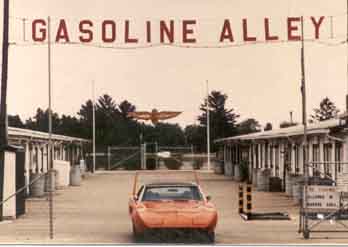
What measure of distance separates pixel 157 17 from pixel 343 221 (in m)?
5.85

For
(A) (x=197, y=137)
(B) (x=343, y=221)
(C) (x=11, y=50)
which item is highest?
(C) (x=11, y=50)

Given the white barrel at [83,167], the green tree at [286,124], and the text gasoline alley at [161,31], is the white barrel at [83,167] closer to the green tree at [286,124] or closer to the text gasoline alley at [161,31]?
the green tree at [286,124]

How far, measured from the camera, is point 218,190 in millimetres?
22062

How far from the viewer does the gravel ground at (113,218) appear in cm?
1864

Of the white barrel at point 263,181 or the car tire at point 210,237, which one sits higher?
the white barrel at point 263,181

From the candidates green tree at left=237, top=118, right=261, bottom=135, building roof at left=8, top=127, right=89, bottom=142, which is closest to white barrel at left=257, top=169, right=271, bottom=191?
green tree at left=237, top=118, right=261, bottom=135

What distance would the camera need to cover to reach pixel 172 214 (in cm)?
1769

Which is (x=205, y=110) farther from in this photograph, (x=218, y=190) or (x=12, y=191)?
(x=12, y=191)

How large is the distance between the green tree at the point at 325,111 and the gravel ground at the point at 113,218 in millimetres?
2181

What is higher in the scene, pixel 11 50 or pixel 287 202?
pixel 11 50

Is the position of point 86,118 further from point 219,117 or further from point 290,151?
point 290,151

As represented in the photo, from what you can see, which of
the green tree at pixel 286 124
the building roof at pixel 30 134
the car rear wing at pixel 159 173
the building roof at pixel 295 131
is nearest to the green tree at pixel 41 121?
the building roof at pixel 30 134

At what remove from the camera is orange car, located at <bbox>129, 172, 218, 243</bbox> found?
17500mm

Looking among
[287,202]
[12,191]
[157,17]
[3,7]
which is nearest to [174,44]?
[157,17]
